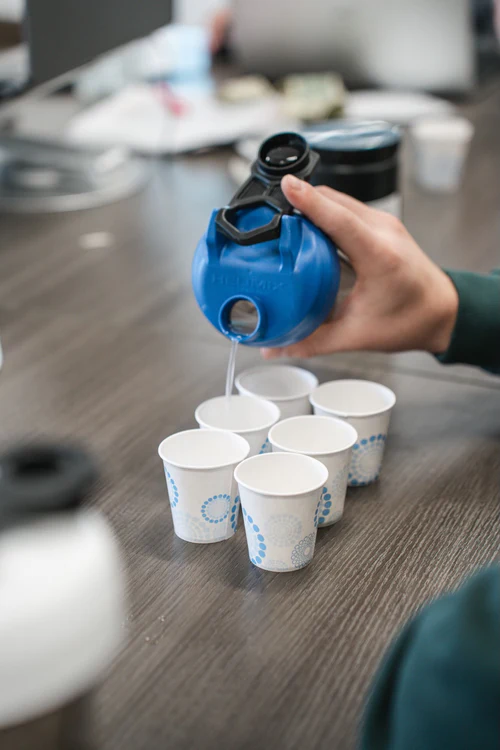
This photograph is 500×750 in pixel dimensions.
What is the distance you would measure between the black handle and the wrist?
0.22 metres

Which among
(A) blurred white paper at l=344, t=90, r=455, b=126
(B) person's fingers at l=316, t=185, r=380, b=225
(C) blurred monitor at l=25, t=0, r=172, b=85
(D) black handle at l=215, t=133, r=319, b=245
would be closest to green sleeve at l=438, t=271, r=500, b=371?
(B) person's fingers at l=316, t=185, r=380, b=225

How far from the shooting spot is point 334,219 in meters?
0.97

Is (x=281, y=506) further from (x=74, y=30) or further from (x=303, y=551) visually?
(x=74, y=30)

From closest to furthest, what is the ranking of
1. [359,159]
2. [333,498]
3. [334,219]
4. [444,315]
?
[333,498], [334,219], [444,315], [359,159]

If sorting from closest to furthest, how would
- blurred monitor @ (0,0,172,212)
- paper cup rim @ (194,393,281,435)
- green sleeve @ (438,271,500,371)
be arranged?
paper cup rim @ (194,393,281,435) < green sleeve @ (438,271,500,371) < blurred monitor @ (0,0,172,212)

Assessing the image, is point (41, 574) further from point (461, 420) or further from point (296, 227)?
point (461, 420)

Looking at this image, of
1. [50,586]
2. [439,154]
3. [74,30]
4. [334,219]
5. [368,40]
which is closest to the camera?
[50,586]

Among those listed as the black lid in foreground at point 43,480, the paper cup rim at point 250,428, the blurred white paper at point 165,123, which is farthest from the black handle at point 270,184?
the blurred white paper at point 165,123

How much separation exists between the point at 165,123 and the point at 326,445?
1539 mm

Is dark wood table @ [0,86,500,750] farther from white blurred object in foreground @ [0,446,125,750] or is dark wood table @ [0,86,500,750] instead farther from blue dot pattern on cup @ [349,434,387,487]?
white blurred object in foreground @ [0,446,125,750]

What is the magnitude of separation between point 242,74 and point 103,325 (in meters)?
1.63

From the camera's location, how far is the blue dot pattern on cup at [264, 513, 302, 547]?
30.8 inches

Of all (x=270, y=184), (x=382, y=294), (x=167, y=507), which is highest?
(x=270, y=184)

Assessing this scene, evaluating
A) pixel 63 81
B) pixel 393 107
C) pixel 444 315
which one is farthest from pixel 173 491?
pixel 393 107
